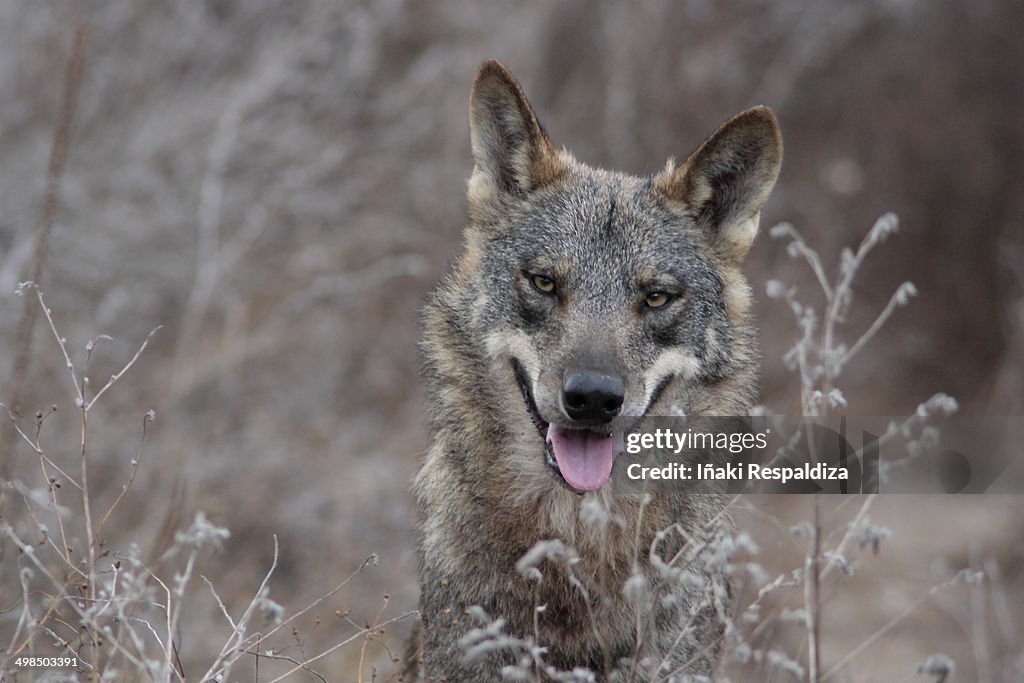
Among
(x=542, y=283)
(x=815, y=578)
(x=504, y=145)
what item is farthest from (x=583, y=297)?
(x=815, y=578)

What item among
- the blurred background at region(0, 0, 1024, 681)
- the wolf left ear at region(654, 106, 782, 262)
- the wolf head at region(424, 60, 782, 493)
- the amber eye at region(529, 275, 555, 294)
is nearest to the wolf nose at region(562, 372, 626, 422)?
the wolf head at region(424, 60, 782, 493)

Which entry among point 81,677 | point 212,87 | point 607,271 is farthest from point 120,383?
point 607,271

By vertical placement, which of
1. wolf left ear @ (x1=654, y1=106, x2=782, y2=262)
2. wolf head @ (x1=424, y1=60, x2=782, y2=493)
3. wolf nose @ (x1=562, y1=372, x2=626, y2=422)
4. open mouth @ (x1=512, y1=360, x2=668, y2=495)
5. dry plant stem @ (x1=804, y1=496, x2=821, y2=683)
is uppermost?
wolf left ear @ (x1=654, y1=106, x2=782, y2=262)

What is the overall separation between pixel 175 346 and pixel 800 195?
21.2ft

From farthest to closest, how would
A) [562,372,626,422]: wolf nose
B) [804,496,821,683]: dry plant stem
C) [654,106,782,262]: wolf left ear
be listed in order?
[654,106,782,262]: wolf left ear → [562,372,626,422]: wolf nose → [804,496,821,683]: dry plant stem

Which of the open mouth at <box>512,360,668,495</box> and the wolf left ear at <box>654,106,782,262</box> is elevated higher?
the wolf left ear at <box>654,106,782,262</box>

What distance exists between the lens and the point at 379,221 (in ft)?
31.3

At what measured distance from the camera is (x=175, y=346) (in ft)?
27.1

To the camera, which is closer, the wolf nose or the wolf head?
the wolf nose

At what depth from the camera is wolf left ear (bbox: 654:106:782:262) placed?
4715 mm

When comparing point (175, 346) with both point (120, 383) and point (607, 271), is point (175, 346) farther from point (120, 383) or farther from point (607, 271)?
point (607, 271)

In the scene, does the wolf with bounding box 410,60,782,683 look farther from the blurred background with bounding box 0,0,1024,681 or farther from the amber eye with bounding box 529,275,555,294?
the blurred background with bounding box 0,0,1024,681

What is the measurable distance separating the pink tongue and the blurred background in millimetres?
1368

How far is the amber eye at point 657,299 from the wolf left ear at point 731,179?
0.50 meters
